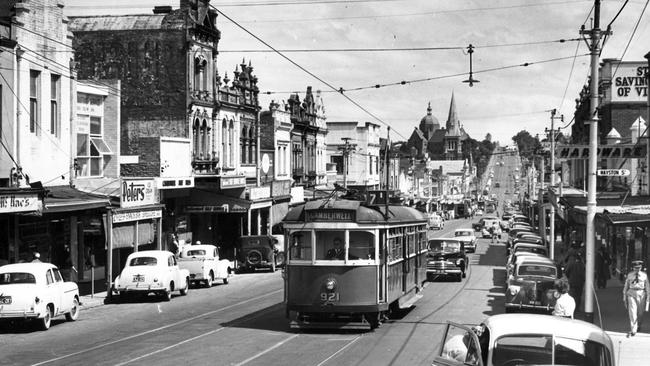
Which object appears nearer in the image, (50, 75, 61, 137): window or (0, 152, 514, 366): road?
(0, 152, 514, 366): road

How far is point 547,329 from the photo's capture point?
9812 mm

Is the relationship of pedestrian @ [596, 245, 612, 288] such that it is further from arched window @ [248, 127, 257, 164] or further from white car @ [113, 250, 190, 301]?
arched window @ [248, 127, 257, 164]

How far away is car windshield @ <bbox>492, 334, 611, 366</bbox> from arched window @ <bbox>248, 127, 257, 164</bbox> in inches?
1864

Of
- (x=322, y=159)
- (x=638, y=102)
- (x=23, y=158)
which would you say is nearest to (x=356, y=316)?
(x=23, y=158)

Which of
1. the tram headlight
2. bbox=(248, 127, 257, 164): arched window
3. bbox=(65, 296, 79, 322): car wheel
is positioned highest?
bbox=(248, 127, 257, 164): arched window

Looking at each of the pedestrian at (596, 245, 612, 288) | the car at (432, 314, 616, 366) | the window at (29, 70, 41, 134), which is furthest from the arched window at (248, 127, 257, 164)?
the car at (432, 314, 616, 366)

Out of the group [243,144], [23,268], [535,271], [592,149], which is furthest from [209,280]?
[243,144]

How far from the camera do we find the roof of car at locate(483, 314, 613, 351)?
9.78m

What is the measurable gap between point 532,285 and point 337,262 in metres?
6.17

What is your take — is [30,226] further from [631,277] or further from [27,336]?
[631,277]

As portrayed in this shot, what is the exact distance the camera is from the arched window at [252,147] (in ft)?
186

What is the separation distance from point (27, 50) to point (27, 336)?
41.1ft

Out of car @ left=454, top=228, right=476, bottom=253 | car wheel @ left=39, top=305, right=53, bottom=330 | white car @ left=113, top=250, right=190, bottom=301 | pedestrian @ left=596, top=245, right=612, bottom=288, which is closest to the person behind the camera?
car wheel @ left=39, top=305, right=53, bottom=330

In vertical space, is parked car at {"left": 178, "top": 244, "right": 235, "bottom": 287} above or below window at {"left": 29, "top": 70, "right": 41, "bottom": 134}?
below
